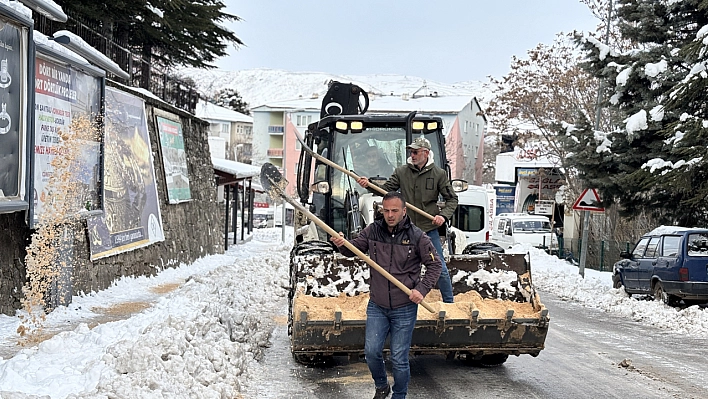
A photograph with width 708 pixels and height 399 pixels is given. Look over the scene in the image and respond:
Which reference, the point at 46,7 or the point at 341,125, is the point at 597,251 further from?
the point at 46,7

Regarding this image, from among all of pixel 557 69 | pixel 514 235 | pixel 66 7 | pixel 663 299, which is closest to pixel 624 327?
pixel 663 299

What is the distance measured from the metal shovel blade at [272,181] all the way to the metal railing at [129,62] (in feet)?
21.9

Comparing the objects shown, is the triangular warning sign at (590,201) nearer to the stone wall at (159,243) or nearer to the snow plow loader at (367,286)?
the stone wall at (159,243)

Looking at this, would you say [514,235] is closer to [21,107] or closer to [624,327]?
[624,327]

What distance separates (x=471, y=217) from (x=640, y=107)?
672cm

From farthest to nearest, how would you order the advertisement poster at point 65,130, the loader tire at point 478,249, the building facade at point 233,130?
the building facade at point 233,130 < the advertisement poster at point 65,130 < the loader tire at point 478,249

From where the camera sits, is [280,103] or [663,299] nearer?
[663,299]

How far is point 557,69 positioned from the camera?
3816 centimetres

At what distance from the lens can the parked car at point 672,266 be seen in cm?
1560

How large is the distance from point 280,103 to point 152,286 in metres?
77.1

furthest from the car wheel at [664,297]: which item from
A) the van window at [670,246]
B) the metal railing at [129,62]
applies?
the metal railing at [129,62]

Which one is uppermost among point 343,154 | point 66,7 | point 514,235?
point 66,7

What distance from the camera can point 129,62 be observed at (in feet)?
66.0

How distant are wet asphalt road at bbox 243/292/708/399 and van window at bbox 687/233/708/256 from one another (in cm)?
458
